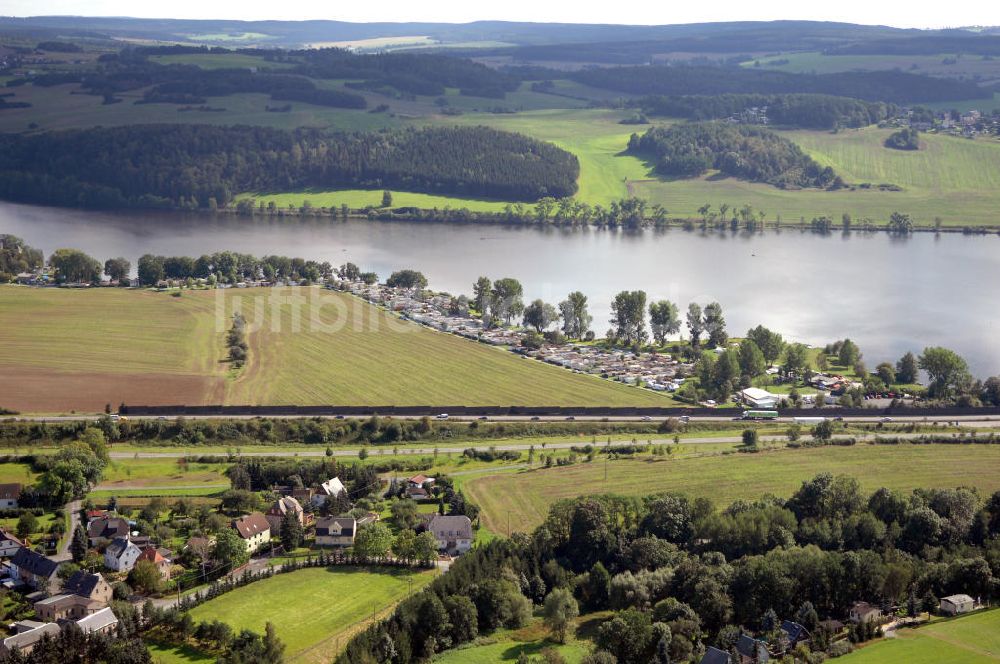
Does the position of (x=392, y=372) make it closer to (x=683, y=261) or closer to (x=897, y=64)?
(x=683, y=261)

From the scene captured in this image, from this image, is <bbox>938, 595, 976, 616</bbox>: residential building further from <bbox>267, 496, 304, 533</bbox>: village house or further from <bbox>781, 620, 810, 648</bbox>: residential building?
<bbox>267, 496, 304, 533</bbox>: village house

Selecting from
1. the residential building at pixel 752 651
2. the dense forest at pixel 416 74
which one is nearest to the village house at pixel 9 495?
the residential building at pixel 752 651

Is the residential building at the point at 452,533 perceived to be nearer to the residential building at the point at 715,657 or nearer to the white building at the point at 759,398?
the residential building at the point at 715,657

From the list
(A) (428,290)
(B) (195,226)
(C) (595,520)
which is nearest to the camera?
(C) (595,520)

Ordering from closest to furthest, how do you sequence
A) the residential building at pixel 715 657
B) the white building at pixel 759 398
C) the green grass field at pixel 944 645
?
the residential building at pixel 715 657
the green grass field at pixel 944 645
the white building at pixel 759 398

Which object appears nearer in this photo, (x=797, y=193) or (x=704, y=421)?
(x=704, y=421)

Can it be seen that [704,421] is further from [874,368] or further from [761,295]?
[761,295]

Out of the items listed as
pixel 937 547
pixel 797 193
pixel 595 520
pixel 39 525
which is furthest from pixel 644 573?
pixel 797 193
